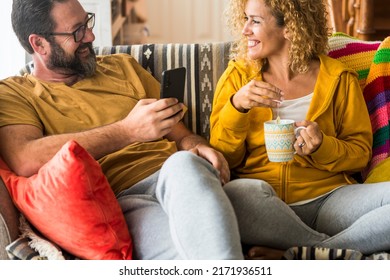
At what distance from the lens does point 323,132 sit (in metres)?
1.91

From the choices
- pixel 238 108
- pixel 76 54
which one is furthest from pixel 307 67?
pixel 76 54

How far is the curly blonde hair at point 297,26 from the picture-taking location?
1917 mm

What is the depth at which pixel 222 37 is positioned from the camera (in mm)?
4176

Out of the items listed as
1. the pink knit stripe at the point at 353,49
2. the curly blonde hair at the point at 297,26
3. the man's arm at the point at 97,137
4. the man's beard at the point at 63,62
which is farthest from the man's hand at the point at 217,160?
the pink knit stripe at the point at 353,49

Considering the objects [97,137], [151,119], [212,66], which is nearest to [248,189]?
[151,119]

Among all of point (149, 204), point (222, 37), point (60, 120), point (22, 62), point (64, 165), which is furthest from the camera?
point (222, 37)

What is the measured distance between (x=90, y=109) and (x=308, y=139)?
0.54 meters

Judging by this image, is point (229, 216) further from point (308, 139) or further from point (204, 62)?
point (204, 62)

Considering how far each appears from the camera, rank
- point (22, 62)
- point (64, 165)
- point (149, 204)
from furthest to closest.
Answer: point (22, 62) → point (149, 204) → point (64, 165)

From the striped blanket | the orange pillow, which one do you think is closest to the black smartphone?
the orange pillow

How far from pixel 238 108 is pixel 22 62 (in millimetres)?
1152

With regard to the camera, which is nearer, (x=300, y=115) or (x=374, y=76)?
(x=300, y=115)

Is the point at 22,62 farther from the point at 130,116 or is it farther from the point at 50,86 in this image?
the point at 130,116

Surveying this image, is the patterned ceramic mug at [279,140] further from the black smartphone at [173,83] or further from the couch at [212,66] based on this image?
the couch at [212,66]
